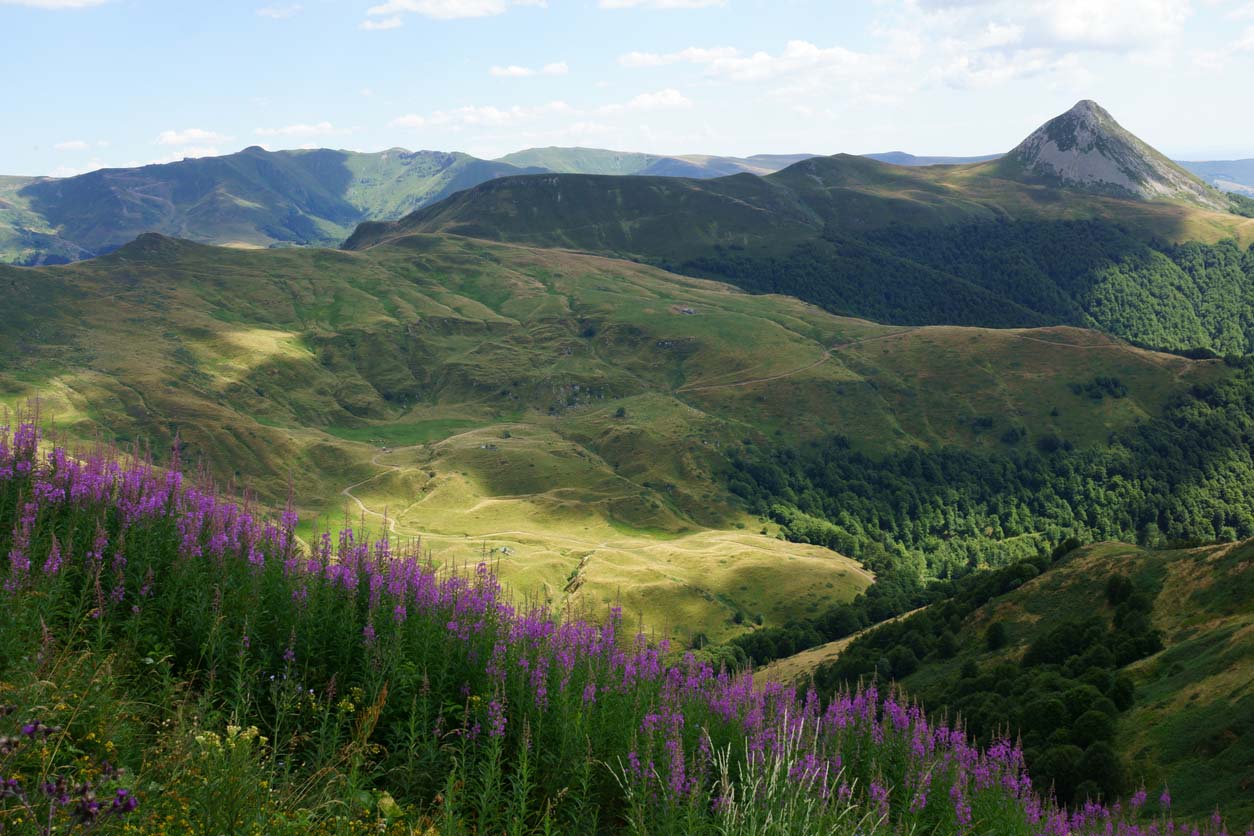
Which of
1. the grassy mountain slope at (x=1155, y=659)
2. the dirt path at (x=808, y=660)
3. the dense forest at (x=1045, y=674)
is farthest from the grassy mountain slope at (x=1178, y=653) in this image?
the dirt path at (x=808, y=660)

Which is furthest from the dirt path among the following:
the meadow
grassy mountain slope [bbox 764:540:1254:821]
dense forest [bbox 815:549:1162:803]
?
the meadow

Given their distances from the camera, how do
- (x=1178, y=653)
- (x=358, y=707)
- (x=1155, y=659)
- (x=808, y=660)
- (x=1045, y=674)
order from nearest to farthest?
(x=358, y=707), (x=1178, y=653), (x=1155, y=659), (x=1045, y=674), (x=808, y=660)

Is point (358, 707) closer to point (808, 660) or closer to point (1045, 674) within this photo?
point (1045, 674)

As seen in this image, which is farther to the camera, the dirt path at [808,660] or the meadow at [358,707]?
the dirt path at [808,660]

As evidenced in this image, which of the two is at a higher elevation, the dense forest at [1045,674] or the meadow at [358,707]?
the meadow at [358,707]

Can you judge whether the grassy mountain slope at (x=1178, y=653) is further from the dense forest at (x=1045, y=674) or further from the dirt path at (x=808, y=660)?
the dirt path at (x=808, y=660)

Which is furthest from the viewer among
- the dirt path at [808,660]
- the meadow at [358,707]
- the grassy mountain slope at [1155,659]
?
the dirt path at [808,660]

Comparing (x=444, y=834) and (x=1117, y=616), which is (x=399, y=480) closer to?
(x=1117, y=616)

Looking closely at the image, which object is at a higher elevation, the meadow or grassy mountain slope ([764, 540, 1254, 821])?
the meadow

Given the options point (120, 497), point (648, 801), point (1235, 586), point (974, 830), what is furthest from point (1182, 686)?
point (120, 497)

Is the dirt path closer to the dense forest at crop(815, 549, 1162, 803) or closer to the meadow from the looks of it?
the dense forest at crop(815, 549, 1162, 803)

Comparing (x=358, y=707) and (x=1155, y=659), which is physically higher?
(x=358, y=707)

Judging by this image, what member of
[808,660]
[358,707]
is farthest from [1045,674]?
[358,707]

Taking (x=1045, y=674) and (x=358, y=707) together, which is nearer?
(x=358, y=707)
